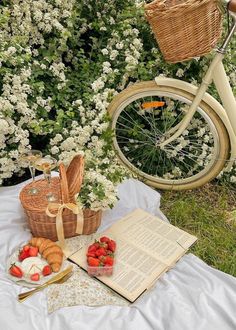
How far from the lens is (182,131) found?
9.29 feet

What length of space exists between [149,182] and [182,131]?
1.88ft

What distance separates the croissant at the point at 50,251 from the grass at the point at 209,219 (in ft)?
3.03

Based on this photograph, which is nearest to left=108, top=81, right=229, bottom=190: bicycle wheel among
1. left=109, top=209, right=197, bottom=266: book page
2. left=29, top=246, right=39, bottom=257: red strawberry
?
left=109, top=209, right=197, bottom=266: book page

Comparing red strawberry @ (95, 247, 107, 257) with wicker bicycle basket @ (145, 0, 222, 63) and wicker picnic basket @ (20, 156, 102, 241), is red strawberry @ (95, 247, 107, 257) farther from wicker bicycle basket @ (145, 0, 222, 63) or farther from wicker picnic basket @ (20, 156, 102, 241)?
wicker bicycle basket @ (145, 0, 222, 63)

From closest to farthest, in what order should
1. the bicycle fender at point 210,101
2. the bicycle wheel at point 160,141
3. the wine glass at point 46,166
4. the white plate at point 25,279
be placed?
the white plate at point 25,279, the wine glass at point 46,166, the bicycle fender at point 210,101, the bicycle wheel at point 160,141

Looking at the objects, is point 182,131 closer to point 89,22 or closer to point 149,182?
point 149,182

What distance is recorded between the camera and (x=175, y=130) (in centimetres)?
Answer: 292

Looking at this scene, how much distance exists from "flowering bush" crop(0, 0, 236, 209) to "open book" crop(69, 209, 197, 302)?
0.99 feet

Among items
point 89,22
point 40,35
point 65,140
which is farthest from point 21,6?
point 65,140

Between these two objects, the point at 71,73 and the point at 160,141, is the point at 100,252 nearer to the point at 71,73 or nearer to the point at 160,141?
the point at 160,141

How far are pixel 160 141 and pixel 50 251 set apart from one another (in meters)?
1.29

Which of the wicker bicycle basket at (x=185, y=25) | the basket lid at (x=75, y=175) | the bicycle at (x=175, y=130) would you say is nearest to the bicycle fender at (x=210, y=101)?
the bicycle at (x=175, y=130)

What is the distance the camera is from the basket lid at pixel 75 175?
2262 millimetres

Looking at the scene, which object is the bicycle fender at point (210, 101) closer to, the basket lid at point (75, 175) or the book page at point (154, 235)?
the book page at point (154, 235)
